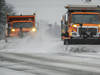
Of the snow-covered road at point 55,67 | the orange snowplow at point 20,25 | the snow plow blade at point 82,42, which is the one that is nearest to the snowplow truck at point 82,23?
the snow plow blade at point 82,42

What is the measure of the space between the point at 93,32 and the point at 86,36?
0.57 m

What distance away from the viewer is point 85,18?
16969mm

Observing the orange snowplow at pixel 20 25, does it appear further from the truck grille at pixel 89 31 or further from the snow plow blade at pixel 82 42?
the snow plow blade at pixel 82 42

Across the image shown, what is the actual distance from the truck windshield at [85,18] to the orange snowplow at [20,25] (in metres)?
7.38

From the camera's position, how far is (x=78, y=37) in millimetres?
16859

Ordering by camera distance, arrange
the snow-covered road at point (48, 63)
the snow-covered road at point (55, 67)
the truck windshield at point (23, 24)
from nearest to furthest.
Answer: the snow-covered road at point (55, 67), the snow-covered road at point (48, 63), the truck windshield at point (23, 24)

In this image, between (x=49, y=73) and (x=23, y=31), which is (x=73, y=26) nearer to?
(x=23, y=31)

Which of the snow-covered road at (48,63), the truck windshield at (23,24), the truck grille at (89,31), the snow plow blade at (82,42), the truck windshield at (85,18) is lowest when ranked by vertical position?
the snow-covered road at (48,63)

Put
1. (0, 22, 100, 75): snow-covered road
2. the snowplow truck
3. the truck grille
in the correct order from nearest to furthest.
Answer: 1. (0, 22, 100, 75): snow-covered road
2. the snowplow truck
3. the truck grille

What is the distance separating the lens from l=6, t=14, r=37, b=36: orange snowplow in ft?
78.4

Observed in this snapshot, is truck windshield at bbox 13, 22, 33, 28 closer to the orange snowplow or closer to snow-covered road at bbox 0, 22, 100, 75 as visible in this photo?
the orange snowplow

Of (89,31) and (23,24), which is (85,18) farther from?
(23,24)

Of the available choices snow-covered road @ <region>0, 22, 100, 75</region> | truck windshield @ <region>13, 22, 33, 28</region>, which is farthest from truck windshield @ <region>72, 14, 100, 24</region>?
truck windshield @ <region>13, 22, 33, 28</region>

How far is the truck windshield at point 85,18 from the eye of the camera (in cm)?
1691
